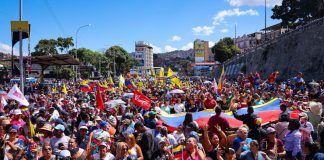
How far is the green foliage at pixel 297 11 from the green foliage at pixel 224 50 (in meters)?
33.3

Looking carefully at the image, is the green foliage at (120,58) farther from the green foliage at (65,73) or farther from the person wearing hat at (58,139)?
the person wearing hat at (58,139)

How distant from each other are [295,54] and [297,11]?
22237mm

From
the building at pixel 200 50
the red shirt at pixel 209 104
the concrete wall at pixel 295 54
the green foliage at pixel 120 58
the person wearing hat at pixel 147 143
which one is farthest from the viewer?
the building at pixel 200 50

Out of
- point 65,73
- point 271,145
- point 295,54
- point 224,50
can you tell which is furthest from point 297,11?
point 271,145

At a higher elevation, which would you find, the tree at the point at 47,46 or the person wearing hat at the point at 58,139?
the tree at the point at 47,46

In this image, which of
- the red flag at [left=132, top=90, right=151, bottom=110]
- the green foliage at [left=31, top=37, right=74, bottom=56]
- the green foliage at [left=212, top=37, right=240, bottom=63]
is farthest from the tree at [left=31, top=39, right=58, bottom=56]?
the red flag at [left=132, top=90, right=151, bottom=110]

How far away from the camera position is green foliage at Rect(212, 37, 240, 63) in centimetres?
9119

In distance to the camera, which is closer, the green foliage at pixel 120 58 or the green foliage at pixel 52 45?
the green foliage at pixel 52 45

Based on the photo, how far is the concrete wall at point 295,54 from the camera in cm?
2903

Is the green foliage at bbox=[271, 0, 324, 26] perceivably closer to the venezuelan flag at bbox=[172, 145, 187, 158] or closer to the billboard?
the venezuelan flag at bbox=[172, 145, 187, 158]

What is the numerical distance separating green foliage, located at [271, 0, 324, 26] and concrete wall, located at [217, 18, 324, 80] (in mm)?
10360

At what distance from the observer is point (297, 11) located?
53500 millimetres

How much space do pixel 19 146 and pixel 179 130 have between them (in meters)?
2.92

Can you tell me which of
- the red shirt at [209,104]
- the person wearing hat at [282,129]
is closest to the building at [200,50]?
the red shirt at [209,104]
